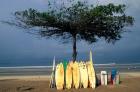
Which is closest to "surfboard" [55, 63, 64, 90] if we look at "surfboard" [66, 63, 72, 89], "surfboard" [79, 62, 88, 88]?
"surfboard" [66, 63, 72, 89]

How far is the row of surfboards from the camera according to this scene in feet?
82.8

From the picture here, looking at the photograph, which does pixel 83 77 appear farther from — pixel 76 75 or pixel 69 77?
pixel 69 77

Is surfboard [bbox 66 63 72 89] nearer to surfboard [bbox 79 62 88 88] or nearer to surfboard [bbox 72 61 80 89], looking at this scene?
surfboard [bbox 72 61 80 89]

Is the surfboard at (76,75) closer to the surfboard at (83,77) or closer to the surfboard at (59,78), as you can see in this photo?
the surfboard at (83,77)

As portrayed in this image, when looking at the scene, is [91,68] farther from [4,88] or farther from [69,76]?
[4,88]

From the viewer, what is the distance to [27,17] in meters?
30.0

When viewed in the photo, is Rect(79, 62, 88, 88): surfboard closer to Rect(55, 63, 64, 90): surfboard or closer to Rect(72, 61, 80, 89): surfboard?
Rect(72, 61, 80, 89): surfboard

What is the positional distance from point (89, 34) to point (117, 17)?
82.6 inches

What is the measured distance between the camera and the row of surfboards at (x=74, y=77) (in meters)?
25.2

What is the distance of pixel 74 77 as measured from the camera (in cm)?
2534

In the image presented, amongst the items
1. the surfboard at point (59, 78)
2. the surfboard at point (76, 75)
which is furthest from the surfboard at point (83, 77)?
the surfboard at point (59, 78)

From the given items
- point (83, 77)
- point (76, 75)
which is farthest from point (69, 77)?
point (83, 77)

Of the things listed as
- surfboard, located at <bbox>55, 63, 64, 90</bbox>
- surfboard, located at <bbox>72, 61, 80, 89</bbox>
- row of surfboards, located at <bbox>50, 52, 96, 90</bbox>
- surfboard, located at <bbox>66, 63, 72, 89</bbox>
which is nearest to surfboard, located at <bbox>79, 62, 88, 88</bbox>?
row of surfboards, located at <bbox>50, 52, 96, 90</bbox>

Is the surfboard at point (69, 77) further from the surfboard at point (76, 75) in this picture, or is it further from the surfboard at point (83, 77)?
the surfboard at point (83, 77)
